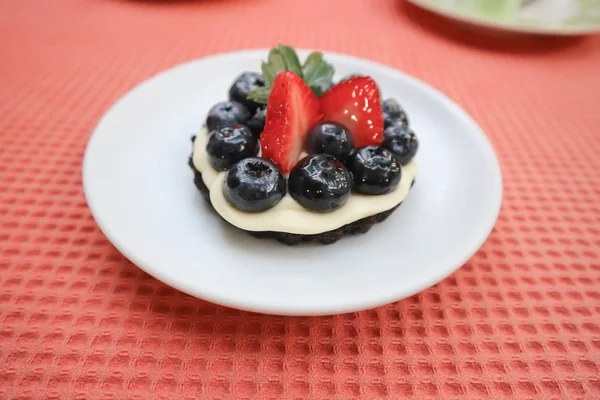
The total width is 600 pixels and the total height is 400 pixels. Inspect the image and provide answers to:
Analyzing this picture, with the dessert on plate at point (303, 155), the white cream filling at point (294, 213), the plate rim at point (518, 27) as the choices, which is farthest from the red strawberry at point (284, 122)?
the plate rim at point (518, 27)

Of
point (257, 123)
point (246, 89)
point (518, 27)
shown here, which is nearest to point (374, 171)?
point (257, 123)

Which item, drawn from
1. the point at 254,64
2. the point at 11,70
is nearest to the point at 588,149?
the point at 254,64

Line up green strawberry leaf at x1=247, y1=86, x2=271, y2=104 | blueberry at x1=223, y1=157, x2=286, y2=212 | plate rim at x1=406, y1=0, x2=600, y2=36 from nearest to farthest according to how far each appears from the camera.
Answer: blueberry at x1=223, y1=157, x2=286, y2=212 → green strawberry leaf at x1=247, y1=86, x2=271, y2=104 → plate rim at x1=406, y1=0, x2=600, y2=36

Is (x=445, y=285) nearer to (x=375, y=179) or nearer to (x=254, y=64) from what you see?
(x=375, y=179)

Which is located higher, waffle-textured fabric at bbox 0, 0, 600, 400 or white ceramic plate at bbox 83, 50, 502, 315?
white ceramic plate at bbox 83, 50, 502, 315

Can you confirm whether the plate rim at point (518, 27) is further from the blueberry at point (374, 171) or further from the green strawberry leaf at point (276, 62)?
the blueberry at point (374, 171)

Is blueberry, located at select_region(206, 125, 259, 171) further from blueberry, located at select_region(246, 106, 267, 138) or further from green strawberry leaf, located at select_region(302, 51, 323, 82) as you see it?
green strawberry leaf, located at select_region(302, 51, 323, 82)

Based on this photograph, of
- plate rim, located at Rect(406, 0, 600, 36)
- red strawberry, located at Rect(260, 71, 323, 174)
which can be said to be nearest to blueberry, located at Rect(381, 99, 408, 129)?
red strawberry, located at Rect(260, 71, 323, 174)
